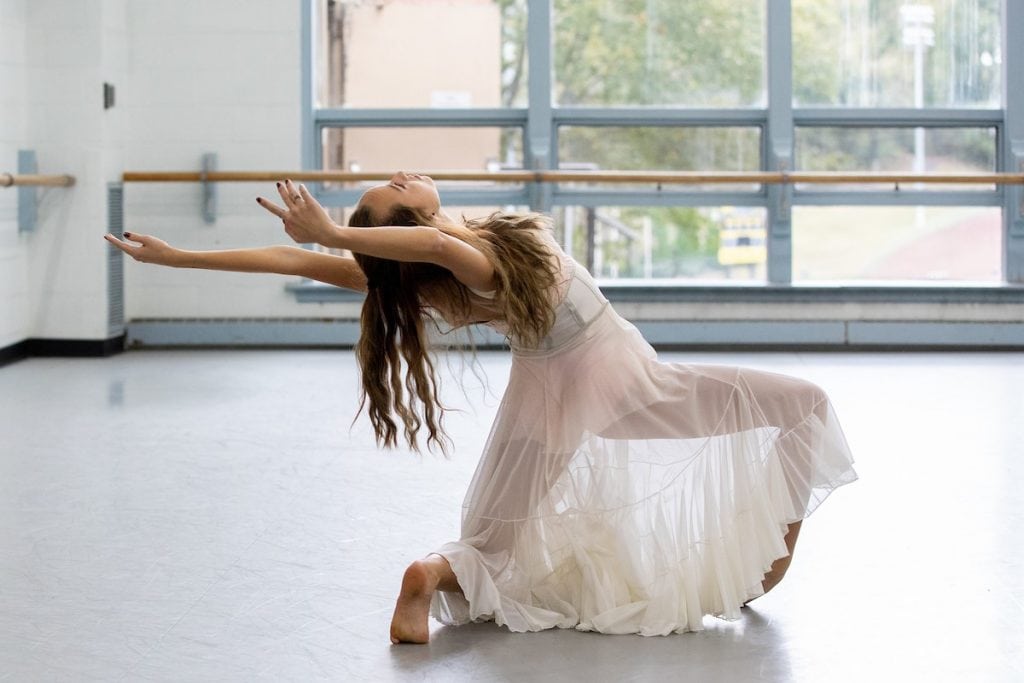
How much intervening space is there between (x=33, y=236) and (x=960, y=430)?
4424mm

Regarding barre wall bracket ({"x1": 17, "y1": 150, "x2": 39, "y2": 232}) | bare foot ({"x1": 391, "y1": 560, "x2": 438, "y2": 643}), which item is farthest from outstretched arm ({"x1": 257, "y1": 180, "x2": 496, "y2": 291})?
barre wall bracket ({"x1": 17, "y1": 150, "x2": 39, "y2": 232})

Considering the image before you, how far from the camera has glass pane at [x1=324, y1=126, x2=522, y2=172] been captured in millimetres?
7328

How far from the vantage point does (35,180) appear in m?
6.38

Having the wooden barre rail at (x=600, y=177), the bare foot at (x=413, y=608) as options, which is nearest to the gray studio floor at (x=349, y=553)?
the bare foot at (x=413, y=608)

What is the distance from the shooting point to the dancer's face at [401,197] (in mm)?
2471

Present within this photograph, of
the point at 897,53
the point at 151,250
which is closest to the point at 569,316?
the point at 151,250

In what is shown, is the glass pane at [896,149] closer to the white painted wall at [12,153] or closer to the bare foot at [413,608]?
the white painted wall at [12,153]

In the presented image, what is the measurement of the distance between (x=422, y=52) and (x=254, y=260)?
5018 millimetres

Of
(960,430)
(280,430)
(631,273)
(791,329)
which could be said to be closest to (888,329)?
(791,329)

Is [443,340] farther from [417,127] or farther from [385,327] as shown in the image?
[417,127]

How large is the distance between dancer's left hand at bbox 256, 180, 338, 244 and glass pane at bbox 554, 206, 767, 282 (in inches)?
204

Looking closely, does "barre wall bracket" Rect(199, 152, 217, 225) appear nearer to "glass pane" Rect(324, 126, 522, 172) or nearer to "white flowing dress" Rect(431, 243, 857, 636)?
"glass pane" Rect(324, 126, 522, 172)

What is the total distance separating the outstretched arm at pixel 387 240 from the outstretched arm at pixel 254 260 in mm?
207

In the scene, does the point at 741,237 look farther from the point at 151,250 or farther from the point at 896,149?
the point at 151,250
